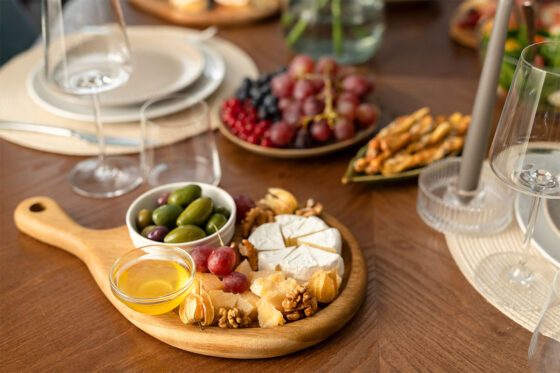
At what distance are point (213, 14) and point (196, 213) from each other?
1051 mm

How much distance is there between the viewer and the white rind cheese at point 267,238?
2.84 ft

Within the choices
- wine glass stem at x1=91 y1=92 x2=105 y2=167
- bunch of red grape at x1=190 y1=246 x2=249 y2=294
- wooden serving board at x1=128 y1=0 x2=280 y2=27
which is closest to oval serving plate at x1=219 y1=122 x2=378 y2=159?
wine glass stem at x1=91 y1=92 x2=105 y2=167

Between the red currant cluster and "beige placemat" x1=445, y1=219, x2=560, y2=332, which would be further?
the red currant cluster

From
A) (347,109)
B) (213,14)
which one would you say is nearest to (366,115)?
(347,109)

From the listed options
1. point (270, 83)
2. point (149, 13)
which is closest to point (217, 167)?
point (270, 83)

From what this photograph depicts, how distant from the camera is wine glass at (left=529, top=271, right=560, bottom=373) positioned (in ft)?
2.16

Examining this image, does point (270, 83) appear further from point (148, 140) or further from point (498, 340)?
point (498, 340)

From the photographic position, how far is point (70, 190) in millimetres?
1106

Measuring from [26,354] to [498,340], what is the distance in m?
0.62

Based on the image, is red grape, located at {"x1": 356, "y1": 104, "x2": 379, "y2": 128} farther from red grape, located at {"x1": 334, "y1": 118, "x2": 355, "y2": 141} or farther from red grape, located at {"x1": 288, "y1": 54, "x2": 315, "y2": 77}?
red grape, located at {"x1": 288, "y1": 54, "x2": 315, "y2": 77}

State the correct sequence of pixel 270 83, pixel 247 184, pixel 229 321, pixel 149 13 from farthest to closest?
1. pixel 149 13
2. pixel 270 83
3. pixel 247 184
4. pixel 229 321

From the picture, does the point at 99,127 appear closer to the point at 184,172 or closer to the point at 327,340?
the point at 184,172

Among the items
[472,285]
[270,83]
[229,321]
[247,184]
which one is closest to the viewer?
[229,321]

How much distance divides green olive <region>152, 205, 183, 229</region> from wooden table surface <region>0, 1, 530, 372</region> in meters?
0.14
